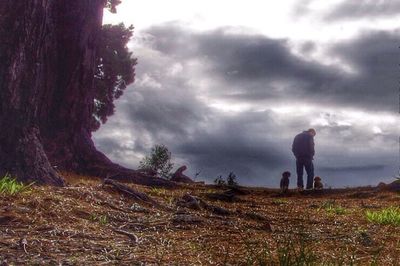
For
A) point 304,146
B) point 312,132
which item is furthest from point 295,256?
point 312,132

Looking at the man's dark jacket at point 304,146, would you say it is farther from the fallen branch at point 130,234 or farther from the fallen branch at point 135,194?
the fallen branch at point 130,234

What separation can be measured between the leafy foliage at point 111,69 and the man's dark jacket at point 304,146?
6692 millimetres

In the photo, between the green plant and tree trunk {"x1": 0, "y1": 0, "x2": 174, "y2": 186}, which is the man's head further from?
the green plant

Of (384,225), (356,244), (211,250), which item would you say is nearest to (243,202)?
(384,225)

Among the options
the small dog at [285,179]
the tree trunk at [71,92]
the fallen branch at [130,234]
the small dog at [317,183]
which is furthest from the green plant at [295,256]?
the small dog at [317,183]

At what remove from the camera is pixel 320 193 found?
16859 mm

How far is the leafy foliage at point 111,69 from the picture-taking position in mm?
21767

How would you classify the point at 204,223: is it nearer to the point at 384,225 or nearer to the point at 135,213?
the point at 135,213

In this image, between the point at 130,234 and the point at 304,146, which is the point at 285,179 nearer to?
the point at 304,146

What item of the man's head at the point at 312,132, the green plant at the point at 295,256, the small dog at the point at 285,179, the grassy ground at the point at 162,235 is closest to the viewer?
the green plant at the point at 295,256

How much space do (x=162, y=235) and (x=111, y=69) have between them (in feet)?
53.5

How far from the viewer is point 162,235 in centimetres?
622

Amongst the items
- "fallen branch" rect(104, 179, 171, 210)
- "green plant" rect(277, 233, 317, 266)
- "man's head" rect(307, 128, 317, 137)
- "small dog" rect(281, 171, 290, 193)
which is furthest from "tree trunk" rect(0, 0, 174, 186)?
"green plant" rect(277, 233, 317, 266)

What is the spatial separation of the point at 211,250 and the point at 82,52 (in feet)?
36.3
